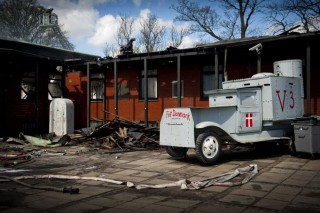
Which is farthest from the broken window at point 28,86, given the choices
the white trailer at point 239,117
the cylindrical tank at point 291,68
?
the cylindrical tank at point 291,68

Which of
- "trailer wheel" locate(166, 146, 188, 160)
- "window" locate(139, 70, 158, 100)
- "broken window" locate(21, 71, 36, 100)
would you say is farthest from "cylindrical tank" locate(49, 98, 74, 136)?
"trailer wheel" locate(166, 146, 188, 160)

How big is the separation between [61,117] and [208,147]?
11.1 metres

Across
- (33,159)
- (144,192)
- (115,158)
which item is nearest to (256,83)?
(115,158)

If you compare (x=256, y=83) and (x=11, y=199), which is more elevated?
(x=256, y=83)

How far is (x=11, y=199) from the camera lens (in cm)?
558

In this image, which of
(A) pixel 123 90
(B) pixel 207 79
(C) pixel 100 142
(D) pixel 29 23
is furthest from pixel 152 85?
(D) pixel 29 23

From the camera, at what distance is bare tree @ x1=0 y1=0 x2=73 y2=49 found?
37.2 m

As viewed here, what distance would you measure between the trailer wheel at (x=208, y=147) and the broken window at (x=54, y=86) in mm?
15069

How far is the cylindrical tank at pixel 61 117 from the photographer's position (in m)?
17.6

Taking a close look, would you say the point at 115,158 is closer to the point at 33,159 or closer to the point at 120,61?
the point at 33,159

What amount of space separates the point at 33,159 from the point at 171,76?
10666 mm

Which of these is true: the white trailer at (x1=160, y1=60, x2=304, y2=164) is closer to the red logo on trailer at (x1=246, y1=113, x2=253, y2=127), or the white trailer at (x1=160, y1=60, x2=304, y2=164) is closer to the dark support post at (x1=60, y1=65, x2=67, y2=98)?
the red logo on trailer at (x1=246, y1=113, x2=253, y2=127)

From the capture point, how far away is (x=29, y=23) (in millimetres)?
38594

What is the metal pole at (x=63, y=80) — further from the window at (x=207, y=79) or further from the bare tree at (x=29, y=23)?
the bare tree at (x=29, y=23)
